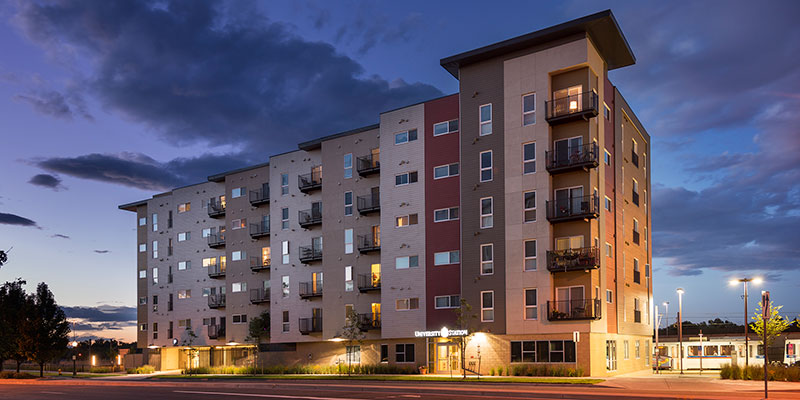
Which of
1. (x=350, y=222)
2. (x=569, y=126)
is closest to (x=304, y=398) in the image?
(x=569, y=126)

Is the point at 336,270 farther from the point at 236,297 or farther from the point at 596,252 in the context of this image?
the point at 596,252

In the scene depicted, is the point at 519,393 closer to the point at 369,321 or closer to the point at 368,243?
the point at 369,321

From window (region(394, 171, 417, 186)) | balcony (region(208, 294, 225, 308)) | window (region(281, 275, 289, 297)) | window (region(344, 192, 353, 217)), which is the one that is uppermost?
window (region(394, 171, 417, 186))

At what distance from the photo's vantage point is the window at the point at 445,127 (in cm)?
5184

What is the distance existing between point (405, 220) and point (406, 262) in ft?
10.6

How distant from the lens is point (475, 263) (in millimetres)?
48656

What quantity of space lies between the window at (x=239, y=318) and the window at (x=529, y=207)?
3314 cm

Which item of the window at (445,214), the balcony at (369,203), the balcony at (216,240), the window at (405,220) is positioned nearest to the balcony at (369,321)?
the window at (405,220)

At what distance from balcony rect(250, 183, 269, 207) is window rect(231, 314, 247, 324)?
10.9 meters

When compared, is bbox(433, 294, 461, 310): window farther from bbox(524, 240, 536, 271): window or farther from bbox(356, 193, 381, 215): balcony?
bbox(356, 193, 381, 215): balcony

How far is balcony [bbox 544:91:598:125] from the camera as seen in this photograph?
4519cm

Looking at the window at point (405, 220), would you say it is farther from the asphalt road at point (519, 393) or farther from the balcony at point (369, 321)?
the asphalt road at point (519, 393)

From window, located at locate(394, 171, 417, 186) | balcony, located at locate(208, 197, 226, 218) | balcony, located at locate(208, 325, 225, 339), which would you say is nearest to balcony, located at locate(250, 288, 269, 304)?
balcony, located at locate(208, 325, 225, 339)

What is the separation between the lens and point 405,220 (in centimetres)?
5409
